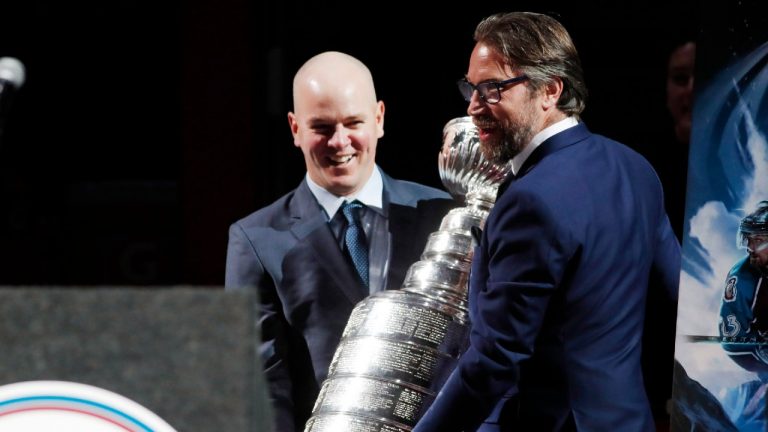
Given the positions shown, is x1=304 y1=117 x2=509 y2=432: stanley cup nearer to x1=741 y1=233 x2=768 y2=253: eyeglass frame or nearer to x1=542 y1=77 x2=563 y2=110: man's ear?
x1=542 y1=77 x2=563 y2=110: man's ear

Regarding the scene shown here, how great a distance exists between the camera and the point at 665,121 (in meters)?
2.73

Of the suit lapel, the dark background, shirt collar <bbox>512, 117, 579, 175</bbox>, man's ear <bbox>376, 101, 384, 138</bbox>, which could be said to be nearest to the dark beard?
shirt collar <bbox>512, 117, 579, 175</bbox>

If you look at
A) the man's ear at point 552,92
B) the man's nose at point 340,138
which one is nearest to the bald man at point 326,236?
the man's nose at point 340,138

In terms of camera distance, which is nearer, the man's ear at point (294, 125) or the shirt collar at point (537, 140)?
the shirt collar at point (537, 140)

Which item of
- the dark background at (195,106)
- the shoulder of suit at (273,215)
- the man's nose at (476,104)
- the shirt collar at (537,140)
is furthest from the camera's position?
the shoulder of suit at (273,215)

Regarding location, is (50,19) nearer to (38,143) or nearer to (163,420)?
(38,143)

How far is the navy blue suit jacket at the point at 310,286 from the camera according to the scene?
8.98 ft

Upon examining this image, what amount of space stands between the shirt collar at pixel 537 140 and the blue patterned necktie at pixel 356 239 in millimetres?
570

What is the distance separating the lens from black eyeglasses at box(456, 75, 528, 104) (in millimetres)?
2357

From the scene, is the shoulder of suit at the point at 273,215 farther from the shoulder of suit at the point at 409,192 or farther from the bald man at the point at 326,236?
the shoulder of suit at the point at 409,192

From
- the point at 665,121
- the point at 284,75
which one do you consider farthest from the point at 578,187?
the point at 284,75

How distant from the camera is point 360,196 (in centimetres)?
279

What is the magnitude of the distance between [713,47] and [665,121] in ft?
1.12

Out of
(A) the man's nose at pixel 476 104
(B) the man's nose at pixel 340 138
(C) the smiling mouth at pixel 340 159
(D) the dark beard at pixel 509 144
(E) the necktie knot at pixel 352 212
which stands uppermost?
(A) the man's nose at pixel 476 104
